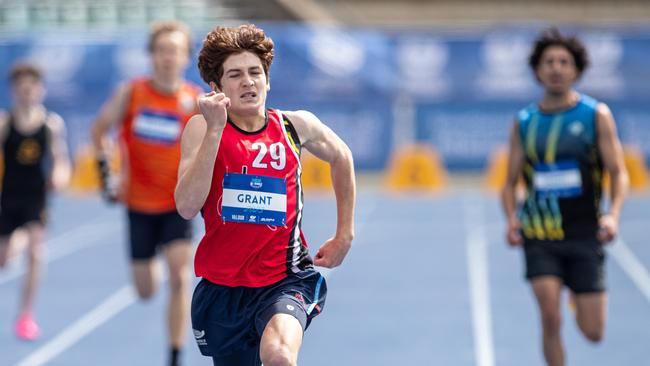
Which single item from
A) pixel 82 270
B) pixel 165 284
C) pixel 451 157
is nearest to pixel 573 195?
pixel 165 284

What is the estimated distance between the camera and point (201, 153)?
4.21 m

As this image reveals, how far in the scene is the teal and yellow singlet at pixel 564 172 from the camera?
6.20m

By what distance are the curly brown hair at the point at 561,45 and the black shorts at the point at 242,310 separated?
2.31m

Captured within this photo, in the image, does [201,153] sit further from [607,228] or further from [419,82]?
[419,82]

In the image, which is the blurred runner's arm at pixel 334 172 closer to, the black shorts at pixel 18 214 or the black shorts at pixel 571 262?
the black shorts at pixel 571 262

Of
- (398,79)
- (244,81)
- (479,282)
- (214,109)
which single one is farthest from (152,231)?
(398,79)

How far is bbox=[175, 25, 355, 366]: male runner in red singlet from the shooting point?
441cm

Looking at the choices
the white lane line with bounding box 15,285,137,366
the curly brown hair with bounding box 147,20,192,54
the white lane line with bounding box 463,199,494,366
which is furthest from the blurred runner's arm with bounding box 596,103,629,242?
the white lane line with bounding box 15,285,137,366

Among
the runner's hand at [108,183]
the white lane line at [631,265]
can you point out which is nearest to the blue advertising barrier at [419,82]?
the white lane line at [631,265]

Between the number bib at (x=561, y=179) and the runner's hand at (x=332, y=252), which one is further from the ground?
the number bib at (x=561, y=179)

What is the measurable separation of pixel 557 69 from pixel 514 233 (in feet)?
3.18

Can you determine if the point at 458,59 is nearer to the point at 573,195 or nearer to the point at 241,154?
the point at 573,195

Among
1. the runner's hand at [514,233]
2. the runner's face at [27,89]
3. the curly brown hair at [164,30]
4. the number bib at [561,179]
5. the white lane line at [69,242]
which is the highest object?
the curly brown hair at [164,30]

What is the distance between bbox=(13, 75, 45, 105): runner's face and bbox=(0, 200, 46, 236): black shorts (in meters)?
0.81
